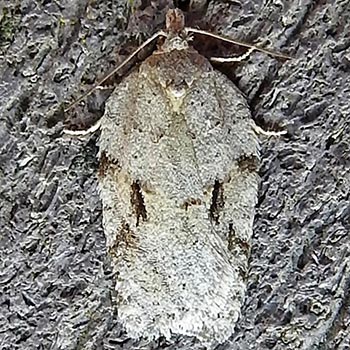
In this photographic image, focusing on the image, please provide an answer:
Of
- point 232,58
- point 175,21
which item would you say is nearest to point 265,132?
point 232,58

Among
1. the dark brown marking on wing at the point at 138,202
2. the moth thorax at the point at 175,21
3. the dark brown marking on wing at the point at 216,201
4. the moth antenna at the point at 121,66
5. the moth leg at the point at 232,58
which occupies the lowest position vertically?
the dark brown marking on wing at the point at 138,202

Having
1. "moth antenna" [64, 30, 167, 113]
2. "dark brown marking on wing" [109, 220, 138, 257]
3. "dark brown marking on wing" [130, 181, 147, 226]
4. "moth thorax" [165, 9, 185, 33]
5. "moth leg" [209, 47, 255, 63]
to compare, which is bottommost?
"dark brown marking on wing" [109, 220, 138, 257]

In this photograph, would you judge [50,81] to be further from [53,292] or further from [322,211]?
[322,211]

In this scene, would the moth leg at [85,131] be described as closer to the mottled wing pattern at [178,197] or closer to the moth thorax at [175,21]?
the mottled wing pattern at [178,197]

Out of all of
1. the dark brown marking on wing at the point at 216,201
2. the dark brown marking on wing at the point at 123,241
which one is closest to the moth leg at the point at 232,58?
the dark brown marking on wing at the point at 216,201

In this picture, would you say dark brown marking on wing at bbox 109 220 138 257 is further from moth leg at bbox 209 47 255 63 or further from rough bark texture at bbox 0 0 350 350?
moth leg at bbox 209 47 255 63

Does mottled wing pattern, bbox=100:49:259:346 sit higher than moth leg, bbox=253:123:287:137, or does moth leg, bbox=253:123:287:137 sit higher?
moth leg, bbox=253:123:287:137

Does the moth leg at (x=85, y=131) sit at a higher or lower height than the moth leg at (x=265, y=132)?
lower

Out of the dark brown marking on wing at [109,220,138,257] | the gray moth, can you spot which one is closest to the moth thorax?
the gray moth
